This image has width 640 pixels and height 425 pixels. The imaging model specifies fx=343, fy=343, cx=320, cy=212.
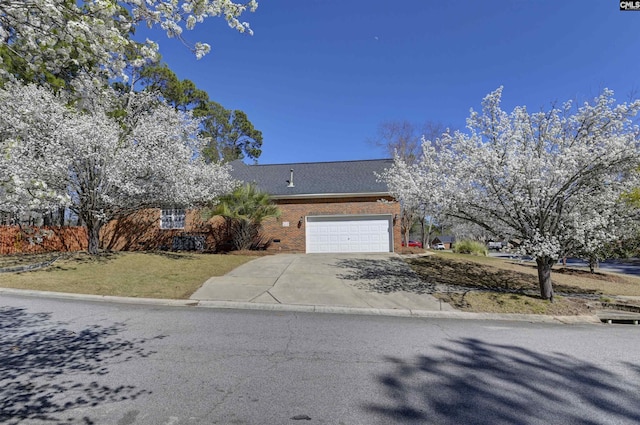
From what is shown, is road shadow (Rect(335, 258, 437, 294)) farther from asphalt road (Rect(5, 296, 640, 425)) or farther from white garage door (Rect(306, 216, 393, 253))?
white garage door (Rect(306, 216, 393, 253))

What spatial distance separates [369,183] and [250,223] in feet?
22.7

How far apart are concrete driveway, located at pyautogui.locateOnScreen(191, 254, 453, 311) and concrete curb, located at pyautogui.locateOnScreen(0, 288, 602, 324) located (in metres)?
A: 0.28

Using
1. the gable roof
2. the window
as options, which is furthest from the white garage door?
the window

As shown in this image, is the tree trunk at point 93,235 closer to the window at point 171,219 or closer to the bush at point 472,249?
the window at point 171,219

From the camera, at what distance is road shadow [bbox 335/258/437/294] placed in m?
9.93

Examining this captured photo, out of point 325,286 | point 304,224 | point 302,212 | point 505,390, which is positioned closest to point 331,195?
point 302,212

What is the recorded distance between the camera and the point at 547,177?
8.18 metres

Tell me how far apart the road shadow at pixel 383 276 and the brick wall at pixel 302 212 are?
4.13 meters

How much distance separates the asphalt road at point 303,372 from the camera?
3221mm

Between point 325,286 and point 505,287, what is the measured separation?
5688mm

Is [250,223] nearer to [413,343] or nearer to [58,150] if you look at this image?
[58,150]

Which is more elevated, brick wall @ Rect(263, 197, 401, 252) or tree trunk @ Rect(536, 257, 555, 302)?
brick wall @ Rect(263, 197, 401, 252)

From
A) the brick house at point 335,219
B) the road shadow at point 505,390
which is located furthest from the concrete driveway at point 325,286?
the brick house at point 335,219

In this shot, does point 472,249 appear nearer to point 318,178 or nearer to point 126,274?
point 318,178
